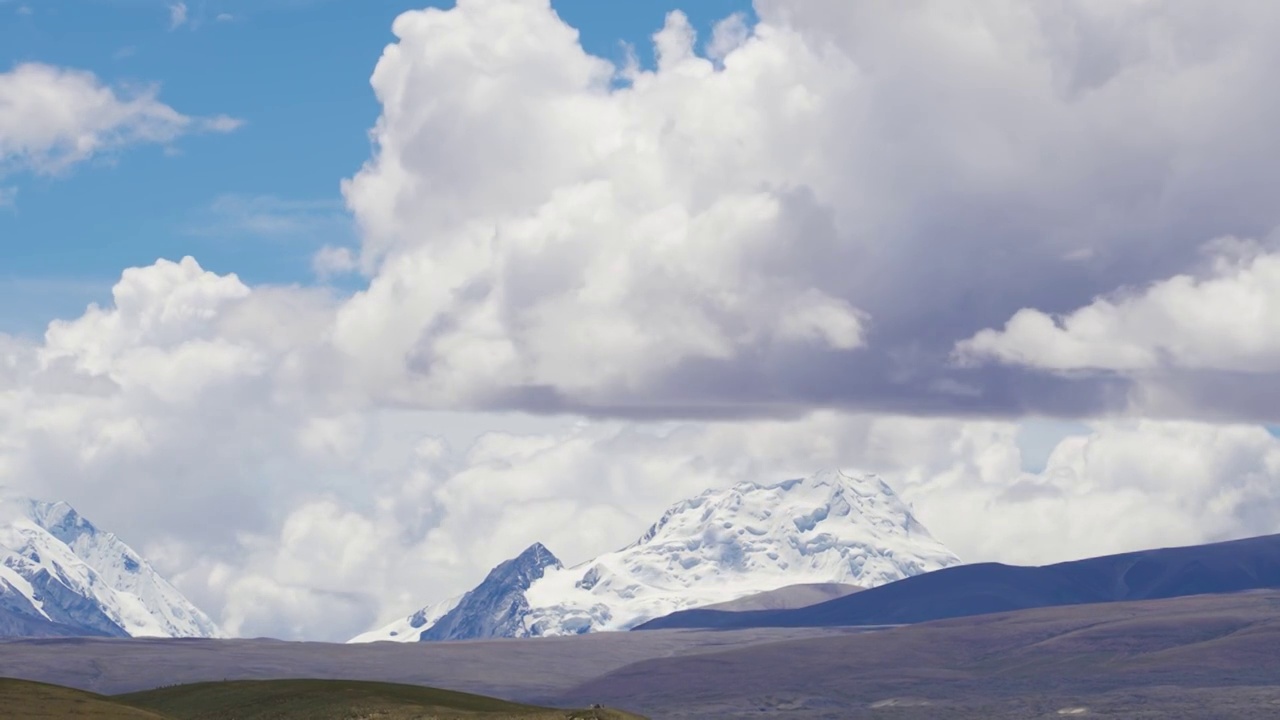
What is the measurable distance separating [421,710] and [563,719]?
1354cm

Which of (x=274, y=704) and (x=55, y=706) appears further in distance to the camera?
(x=274, y=704)

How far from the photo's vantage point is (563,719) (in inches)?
4286

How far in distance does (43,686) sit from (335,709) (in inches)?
750

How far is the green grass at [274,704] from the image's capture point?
362 ft

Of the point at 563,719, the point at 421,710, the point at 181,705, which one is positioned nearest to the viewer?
the point at 563,719

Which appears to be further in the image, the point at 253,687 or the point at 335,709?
the point at 253,687

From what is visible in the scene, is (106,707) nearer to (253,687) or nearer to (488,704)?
(253,687)

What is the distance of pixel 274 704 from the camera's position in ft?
407

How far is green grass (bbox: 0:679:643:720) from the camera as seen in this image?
110 meters

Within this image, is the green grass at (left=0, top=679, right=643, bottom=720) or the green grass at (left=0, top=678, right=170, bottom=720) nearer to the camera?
the green grass at (left=0, top=678, right=170, bottom=720)

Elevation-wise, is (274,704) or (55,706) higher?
(274,704)

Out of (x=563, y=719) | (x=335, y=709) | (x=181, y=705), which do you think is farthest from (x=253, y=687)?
(x=563, y=719)

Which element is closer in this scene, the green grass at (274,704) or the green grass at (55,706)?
the green grass at (55,706)

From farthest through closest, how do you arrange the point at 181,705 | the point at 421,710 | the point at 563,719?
the point at 181,705 → the point at 421,710 → the point at 563,719
